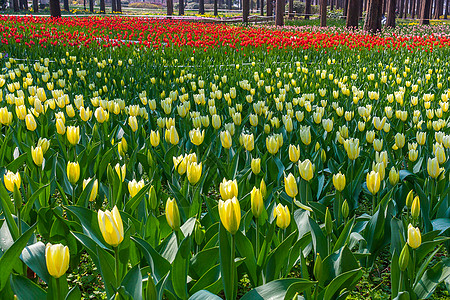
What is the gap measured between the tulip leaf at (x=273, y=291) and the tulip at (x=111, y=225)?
491mm

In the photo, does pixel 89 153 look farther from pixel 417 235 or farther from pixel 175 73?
pixel 175 73

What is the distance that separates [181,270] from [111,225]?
39 centimetres

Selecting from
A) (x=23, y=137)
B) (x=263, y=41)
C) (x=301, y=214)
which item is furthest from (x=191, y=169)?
(x=263, y=41)

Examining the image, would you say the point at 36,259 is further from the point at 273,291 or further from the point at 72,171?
the point at 273,291

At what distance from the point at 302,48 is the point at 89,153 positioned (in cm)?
837

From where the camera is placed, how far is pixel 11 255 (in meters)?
1.42

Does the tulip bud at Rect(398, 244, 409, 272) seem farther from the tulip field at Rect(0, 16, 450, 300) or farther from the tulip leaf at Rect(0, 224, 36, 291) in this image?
the tulip leaf at Rect(0, 224, 36, 291)

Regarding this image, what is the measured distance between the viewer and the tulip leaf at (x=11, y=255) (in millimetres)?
1390

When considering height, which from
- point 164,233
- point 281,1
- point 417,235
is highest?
point 281,1

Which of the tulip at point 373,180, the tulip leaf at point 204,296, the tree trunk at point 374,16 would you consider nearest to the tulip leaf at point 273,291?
the tulip leaf at point 204,296

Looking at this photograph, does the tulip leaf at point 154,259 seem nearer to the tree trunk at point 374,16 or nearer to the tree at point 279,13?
the tree trunk at point 374,16

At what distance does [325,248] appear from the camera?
1.83 metres

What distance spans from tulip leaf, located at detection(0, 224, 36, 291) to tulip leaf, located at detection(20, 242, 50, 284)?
159 millimetres

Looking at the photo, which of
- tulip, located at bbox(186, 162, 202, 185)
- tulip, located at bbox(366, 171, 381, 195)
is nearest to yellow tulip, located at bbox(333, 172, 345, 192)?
tulip, located at bbox(366, 171, 381, 195)
